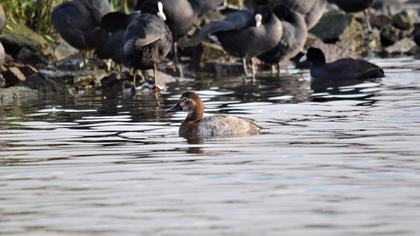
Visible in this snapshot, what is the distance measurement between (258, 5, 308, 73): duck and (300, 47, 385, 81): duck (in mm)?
981

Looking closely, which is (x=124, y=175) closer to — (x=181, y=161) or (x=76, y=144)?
(x=181, y=161)

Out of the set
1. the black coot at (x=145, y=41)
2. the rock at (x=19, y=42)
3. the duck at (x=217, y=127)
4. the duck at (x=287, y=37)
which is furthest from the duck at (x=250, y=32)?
the duck at (x=217, y=127)

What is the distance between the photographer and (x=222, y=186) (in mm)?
10805

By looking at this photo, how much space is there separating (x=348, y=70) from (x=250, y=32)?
2145mm

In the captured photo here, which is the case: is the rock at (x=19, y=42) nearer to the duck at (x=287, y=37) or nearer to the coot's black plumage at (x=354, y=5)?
the duck at (x=287, y=37)

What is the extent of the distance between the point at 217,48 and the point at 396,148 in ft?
46.6

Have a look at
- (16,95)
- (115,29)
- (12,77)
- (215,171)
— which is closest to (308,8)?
(115,29)

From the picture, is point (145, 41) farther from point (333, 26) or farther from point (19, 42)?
point (333, 26)

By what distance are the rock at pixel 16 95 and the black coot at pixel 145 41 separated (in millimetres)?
1642

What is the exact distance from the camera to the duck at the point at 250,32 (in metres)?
24.0

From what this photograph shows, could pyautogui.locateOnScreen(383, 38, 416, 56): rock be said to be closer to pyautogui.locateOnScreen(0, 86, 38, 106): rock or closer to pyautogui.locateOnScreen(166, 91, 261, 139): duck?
pyautogui.locateOnScreen(0, 86, 38, 106): rock

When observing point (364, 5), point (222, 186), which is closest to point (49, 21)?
point (364, 5)

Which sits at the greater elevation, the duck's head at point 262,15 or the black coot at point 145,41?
the duck's head at point 262,15

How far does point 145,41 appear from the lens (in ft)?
67.6
